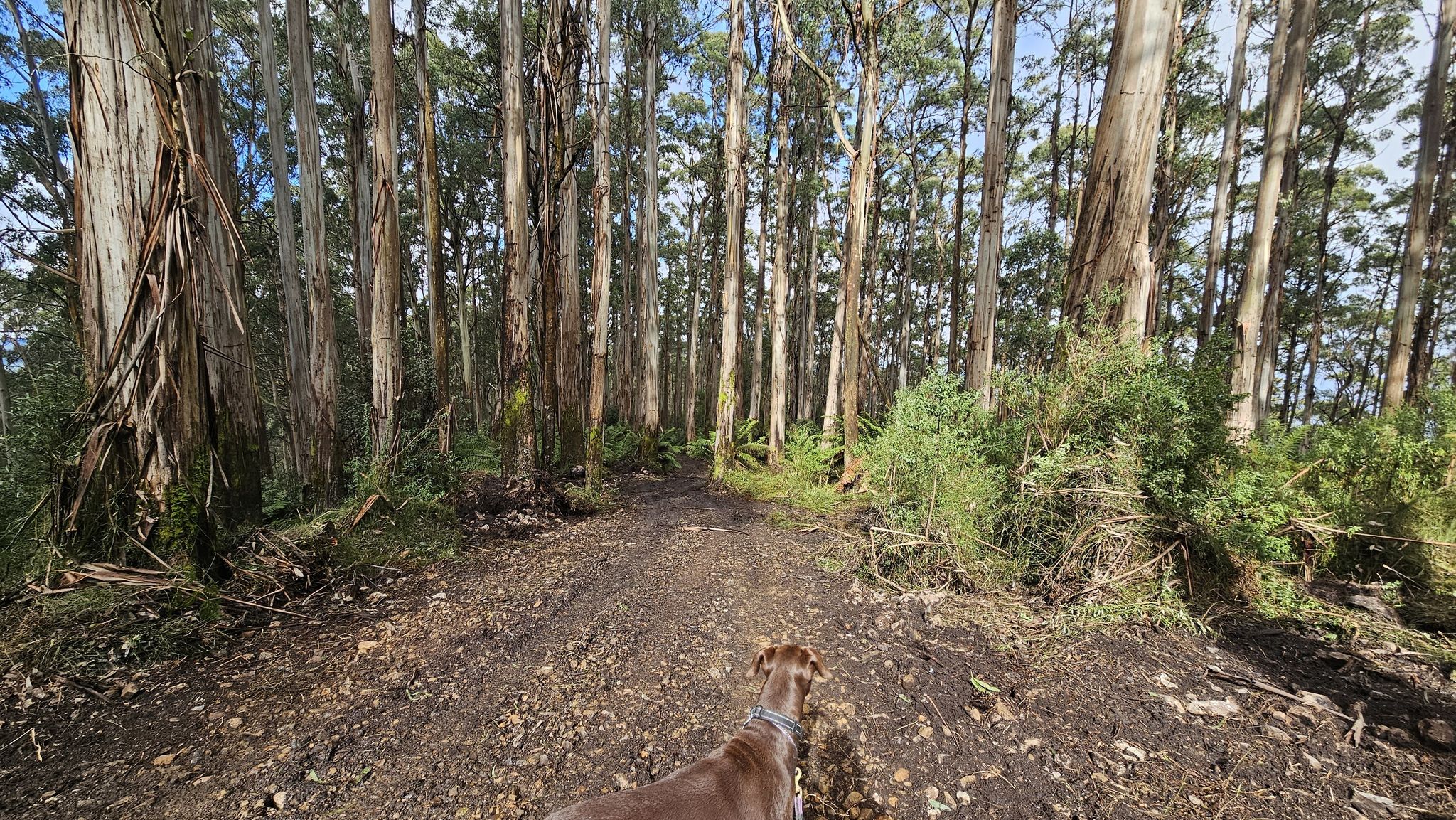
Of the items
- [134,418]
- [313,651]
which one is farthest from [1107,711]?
[134,418]

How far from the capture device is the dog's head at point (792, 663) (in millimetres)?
2205

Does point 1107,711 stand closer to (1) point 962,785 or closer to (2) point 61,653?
(1) point 962,785

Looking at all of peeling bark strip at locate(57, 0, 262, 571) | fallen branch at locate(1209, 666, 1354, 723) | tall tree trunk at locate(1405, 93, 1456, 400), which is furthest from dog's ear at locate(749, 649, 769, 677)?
tall tree trunk at locate(1405, 93, 1456, 400)

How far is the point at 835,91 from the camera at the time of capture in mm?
7336

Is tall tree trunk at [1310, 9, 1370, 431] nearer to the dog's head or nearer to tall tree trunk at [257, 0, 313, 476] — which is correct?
the dog's head

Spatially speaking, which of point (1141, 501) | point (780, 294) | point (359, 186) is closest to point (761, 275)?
point (780, 294)

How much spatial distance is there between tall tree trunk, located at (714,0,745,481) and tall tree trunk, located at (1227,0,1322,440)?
854 cm

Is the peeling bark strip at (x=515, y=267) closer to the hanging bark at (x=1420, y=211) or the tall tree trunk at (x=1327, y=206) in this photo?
the hanging bark at (x=1420, y=211)

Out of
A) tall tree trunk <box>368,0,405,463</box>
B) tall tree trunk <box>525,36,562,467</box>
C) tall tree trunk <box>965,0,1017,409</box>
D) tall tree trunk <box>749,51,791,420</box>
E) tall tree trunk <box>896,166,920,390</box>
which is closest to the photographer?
tall tree trunk <box>368,0,405,463</box>

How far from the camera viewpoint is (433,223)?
24.8 ft

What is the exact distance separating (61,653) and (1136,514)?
6.00 metres

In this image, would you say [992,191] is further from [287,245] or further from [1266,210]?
[287,245]

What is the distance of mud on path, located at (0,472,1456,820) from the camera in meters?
1.85

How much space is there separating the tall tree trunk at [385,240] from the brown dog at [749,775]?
5.71 meters
